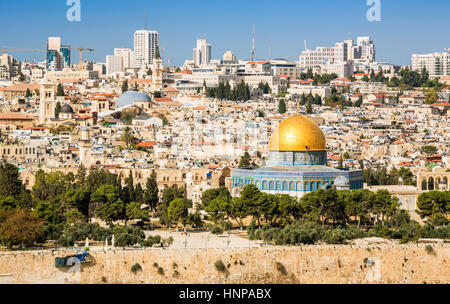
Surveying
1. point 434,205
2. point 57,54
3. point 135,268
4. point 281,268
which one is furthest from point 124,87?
point 135,268

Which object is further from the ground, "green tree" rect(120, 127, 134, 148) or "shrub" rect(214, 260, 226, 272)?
"green tree" rect(120, 127, 134, 148)

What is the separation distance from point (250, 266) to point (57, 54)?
115 m

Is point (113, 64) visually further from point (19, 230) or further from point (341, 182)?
point (19, 230)

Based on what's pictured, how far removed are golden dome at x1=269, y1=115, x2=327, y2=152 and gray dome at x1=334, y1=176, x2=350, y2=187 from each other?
6.44 ft

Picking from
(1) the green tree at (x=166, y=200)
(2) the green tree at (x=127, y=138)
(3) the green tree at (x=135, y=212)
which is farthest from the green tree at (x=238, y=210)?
(2) the green tree at (x=127, y=138)

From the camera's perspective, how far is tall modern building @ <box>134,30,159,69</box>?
531 ft

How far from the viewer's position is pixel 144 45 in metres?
163

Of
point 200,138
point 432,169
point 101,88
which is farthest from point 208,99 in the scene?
point 432,169

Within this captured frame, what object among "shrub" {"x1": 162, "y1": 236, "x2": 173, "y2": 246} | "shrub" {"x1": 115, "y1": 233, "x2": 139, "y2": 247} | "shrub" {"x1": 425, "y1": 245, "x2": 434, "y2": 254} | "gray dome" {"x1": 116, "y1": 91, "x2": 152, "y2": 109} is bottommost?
"shrub" {"x1": 425, "y1": 245, "x2": 434, "y2": 254}

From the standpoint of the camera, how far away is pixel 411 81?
370 feet

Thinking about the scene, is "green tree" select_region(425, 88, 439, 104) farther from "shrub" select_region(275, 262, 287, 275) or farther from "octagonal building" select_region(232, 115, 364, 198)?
"shrub" select_region(275, 262, 287, 275)

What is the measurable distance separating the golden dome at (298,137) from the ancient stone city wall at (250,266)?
11.3 meters

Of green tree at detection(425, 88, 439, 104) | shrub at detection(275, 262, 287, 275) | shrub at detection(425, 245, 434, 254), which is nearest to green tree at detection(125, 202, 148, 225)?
shrub at detection(275, 262, 287, 275)
